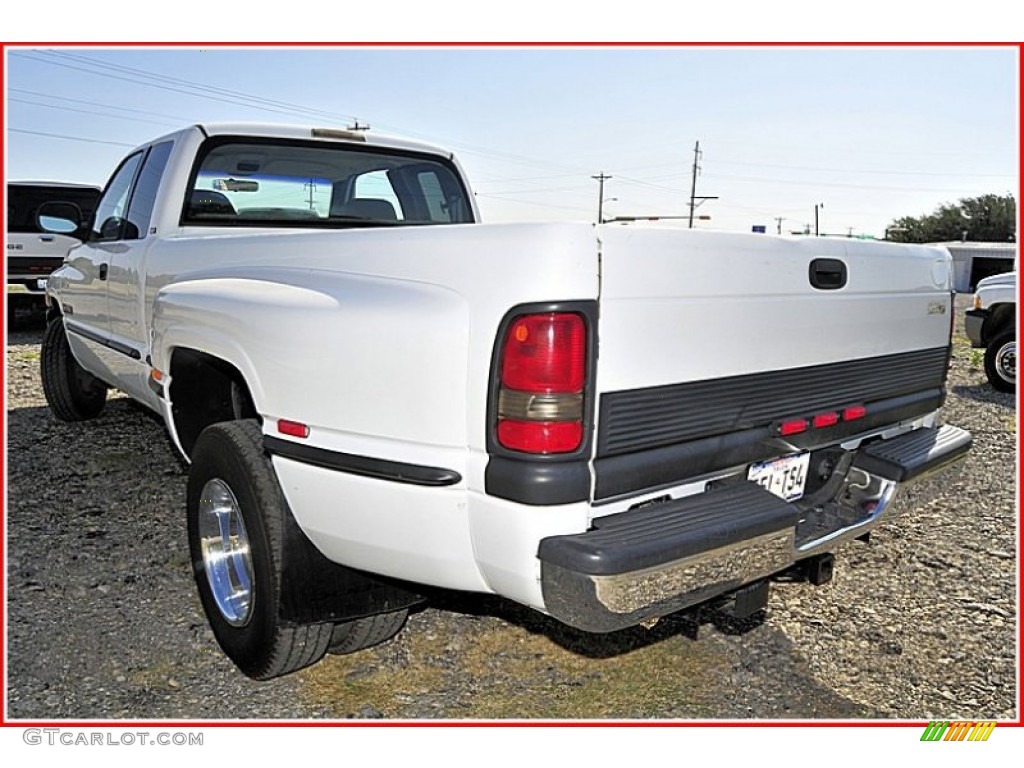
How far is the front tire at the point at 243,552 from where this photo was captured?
9.36 feet

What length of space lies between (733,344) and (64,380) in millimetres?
5610

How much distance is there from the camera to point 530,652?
336cm

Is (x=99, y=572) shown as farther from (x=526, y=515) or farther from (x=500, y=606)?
(x=526, y=515)

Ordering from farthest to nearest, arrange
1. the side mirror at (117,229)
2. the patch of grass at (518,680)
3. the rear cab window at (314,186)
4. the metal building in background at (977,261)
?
the metal building in background at (977,261), the side mirror at (117,229), the rear cab window at (314,186), the patch of grass at (518,680)

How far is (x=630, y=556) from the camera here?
229 centimetres

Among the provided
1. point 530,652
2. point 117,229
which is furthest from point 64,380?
point 530,652

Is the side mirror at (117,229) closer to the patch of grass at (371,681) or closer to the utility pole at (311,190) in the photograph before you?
the utility pole at (311,190)

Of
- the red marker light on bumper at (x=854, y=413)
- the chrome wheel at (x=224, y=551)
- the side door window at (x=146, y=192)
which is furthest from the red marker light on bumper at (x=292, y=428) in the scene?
the side door window at (x=146, y=192)

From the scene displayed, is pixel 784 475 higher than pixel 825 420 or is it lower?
lower

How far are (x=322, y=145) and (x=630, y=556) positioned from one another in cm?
321

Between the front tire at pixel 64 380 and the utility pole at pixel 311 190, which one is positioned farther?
the front tire at pixel 64 380

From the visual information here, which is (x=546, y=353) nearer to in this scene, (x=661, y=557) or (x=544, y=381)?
(x=544, y=381)
